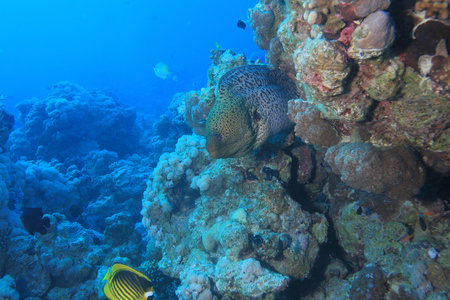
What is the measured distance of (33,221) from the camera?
5328mm

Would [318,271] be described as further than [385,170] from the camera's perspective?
Yes

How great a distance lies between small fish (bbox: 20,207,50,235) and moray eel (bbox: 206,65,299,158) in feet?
16.2

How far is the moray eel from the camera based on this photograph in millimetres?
3303

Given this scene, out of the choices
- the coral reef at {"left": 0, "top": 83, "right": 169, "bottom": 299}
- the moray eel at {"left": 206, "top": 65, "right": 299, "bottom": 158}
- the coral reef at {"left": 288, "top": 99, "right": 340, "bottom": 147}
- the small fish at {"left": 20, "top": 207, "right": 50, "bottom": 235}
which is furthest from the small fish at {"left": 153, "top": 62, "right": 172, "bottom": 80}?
the coral reef at {"left": 288, "top": 99, "right": 340, "bottom": 147}

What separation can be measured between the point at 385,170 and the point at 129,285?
3.58 m

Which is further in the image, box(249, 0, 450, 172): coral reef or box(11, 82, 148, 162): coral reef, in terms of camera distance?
box(11, 82, 148, 162): coral reef

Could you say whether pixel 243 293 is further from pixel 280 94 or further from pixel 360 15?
pixel 360 15

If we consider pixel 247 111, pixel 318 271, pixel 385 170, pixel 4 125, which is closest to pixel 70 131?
pixel 4 125

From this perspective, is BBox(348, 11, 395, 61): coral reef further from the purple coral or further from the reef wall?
the purple coral

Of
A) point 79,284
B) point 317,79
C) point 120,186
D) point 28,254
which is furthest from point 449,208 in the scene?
point 120,186

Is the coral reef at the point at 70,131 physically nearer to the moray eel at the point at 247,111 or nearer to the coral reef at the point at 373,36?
the moray eel at the point at 247,111

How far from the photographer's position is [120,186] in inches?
393

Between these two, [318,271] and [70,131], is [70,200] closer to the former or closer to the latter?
[70,131]

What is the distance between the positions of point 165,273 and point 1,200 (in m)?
4.96
